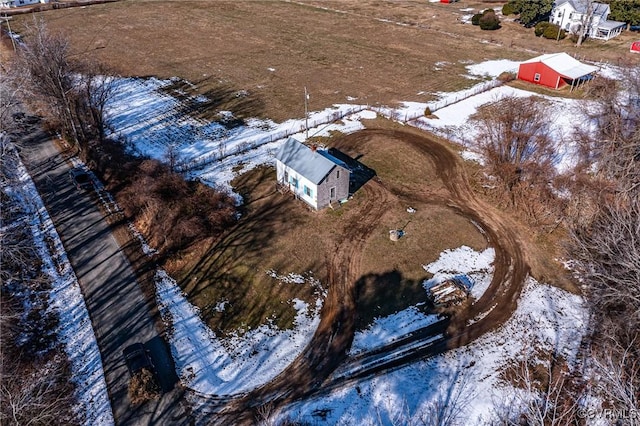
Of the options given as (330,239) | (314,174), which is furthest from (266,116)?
(330,239)

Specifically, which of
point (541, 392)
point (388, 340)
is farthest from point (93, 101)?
point (541, 392)

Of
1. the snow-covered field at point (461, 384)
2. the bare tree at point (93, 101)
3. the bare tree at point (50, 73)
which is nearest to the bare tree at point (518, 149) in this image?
the snow-covered field at point (461, 384)

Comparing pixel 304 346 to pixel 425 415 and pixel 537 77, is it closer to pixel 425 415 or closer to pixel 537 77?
pixel 425 415

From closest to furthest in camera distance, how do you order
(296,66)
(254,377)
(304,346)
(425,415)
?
1. (425,415)
2. (254,377)
3. (304,346)
4. (296,66)

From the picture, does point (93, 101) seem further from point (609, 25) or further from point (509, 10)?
point (609, 25)

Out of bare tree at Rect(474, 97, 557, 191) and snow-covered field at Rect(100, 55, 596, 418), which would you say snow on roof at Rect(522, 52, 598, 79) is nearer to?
bare tree at Rect(474, 97, 557, 191)
